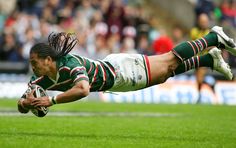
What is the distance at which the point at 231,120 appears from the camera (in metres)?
16.1

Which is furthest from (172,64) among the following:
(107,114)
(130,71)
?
(107,114)

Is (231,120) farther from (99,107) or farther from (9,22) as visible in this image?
(9,22)

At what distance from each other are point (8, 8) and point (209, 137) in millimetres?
16847

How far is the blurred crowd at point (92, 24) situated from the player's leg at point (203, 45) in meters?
11.7

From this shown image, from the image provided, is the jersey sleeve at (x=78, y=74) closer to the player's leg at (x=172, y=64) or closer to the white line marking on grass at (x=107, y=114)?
the player's leg at (x=172, y=64)

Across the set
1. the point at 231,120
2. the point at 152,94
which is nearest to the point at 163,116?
the point at 231,120

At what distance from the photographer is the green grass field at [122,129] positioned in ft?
35.6

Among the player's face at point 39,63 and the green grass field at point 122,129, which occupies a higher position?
the player's face at point 39,63

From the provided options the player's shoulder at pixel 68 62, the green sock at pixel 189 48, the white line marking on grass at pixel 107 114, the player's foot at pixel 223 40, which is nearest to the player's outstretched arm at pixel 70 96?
the player's shoulder at pixel 68 62

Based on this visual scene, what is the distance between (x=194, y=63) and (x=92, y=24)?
14.3 meters

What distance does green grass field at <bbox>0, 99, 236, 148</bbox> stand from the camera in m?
10.9

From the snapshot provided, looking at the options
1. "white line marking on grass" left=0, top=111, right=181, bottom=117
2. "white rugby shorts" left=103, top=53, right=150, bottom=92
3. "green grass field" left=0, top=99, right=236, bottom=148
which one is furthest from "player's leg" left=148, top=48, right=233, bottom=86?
"white line marking on grass" left=0, top=111, right=181, bottom=117

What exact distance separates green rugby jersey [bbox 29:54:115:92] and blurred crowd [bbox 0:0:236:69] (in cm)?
1271

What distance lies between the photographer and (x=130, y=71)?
12484 millimetres
